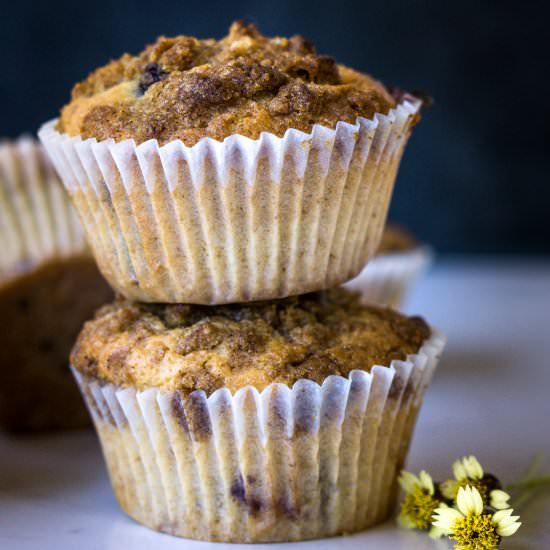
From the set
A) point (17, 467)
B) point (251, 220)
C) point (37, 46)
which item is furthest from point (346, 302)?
point (37, 46)

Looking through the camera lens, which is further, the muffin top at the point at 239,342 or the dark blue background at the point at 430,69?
the dark blue background at the point at 430,69

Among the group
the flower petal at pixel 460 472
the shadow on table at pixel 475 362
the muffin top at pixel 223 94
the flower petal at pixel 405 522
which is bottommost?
the shadow on table at pixel 475 362

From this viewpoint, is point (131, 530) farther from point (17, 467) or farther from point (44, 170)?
point (44, 170)

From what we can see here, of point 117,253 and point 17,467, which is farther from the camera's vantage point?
point 17,467

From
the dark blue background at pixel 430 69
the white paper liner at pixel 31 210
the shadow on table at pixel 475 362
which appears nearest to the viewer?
the white paper liner at pixel 31 210

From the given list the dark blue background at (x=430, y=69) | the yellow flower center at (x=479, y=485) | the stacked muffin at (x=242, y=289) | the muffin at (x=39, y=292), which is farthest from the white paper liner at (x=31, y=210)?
the dark blue background at (x=430, y=69)

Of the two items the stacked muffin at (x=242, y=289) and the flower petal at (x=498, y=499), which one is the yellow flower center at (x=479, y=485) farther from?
the stacked muffin at (x=242, y=289)
